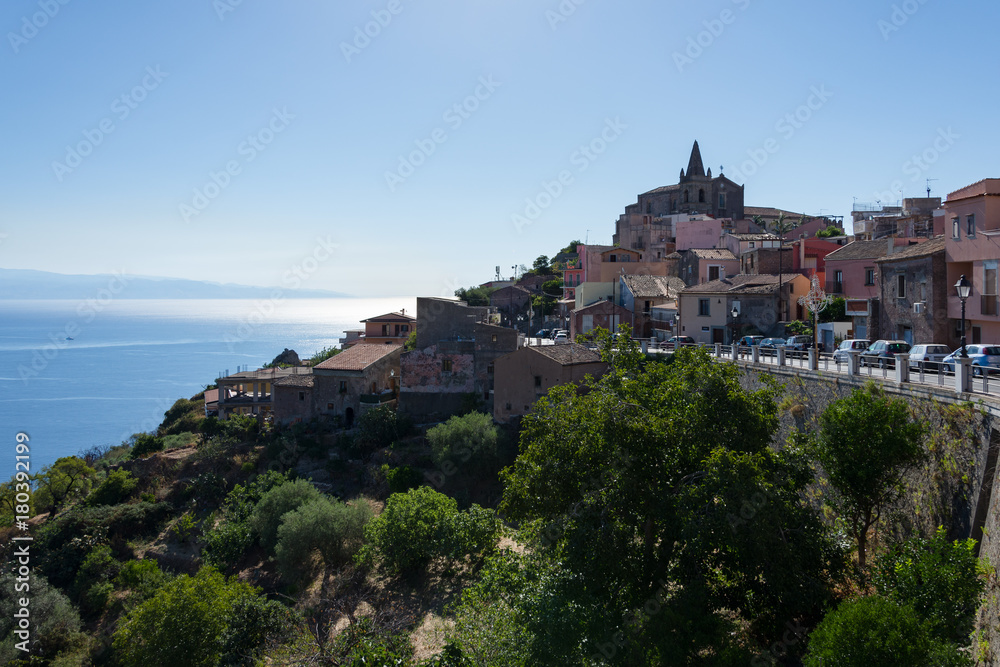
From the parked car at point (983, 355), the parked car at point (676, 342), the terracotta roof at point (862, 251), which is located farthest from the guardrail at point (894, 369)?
the terracotta roof at point (862, 251)

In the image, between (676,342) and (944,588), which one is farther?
(676,342)

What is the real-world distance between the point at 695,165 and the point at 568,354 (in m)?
64.8

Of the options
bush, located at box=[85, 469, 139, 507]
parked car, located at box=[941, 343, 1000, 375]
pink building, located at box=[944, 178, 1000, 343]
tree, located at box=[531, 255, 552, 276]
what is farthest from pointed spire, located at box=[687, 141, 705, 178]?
bush, located at box=[85, 469, 139, 507]

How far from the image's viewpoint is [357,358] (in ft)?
138

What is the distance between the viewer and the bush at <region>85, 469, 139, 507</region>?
114ft

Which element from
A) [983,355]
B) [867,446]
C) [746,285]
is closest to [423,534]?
[867,446]

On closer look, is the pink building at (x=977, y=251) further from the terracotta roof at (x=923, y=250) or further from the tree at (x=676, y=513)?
the tree at (x=676, y=513)

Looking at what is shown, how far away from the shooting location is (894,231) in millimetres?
45906

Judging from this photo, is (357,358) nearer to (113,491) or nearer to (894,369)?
(113,491)

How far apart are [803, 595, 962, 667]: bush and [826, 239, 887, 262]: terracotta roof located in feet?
108

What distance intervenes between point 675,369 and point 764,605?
557cm

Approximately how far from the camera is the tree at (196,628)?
1930cm

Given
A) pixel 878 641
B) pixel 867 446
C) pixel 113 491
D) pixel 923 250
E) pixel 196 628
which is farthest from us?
pixel 113 491

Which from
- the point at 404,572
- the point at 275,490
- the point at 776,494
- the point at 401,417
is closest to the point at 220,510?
the point at 275,490
